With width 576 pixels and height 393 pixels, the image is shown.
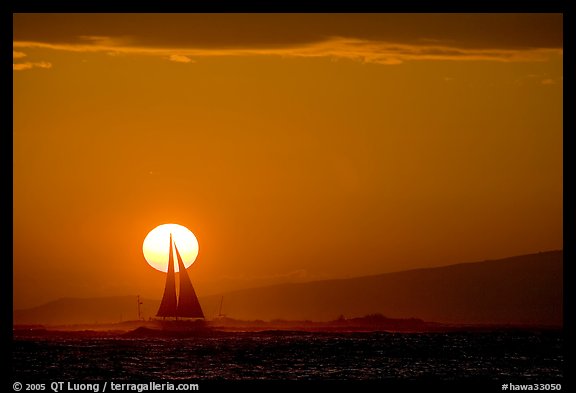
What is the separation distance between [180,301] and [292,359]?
70.8 ft

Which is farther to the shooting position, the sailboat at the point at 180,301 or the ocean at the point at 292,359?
the sailboat at the point at 180,301

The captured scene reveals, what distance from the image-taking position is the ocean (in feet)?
232

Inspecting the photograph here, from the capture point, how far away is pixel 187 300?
103 metres

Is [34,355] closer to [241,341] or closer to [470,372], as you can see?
[241,341]

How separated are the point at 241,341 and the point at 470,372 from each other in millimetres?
36797

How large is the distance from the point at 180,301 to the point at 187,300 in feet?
2.53

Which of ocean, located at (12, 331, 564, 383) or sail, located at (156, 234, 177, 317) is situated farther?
sail, located at (156, 234, 177, 317)

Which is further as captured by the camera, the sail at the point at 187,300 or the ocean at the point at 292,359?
the sail at the point at 187,300

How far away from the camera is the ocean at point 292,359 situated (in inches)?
2788

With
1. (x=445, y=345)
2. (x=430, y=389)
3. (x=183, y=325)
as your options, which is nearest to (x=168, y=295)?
(x=183, y=325)

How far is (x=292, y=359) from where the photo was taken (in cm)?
8425

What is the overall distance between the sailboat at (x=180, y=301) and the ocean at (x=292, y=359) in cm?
256

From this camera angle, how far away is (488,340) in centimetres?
11888

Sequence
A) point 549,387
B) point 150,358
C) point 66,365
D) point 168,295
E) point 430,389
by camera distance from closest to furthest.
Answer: point 549,387 < point 430,389 < point 66,365 < point 150,358 < point 168,295
